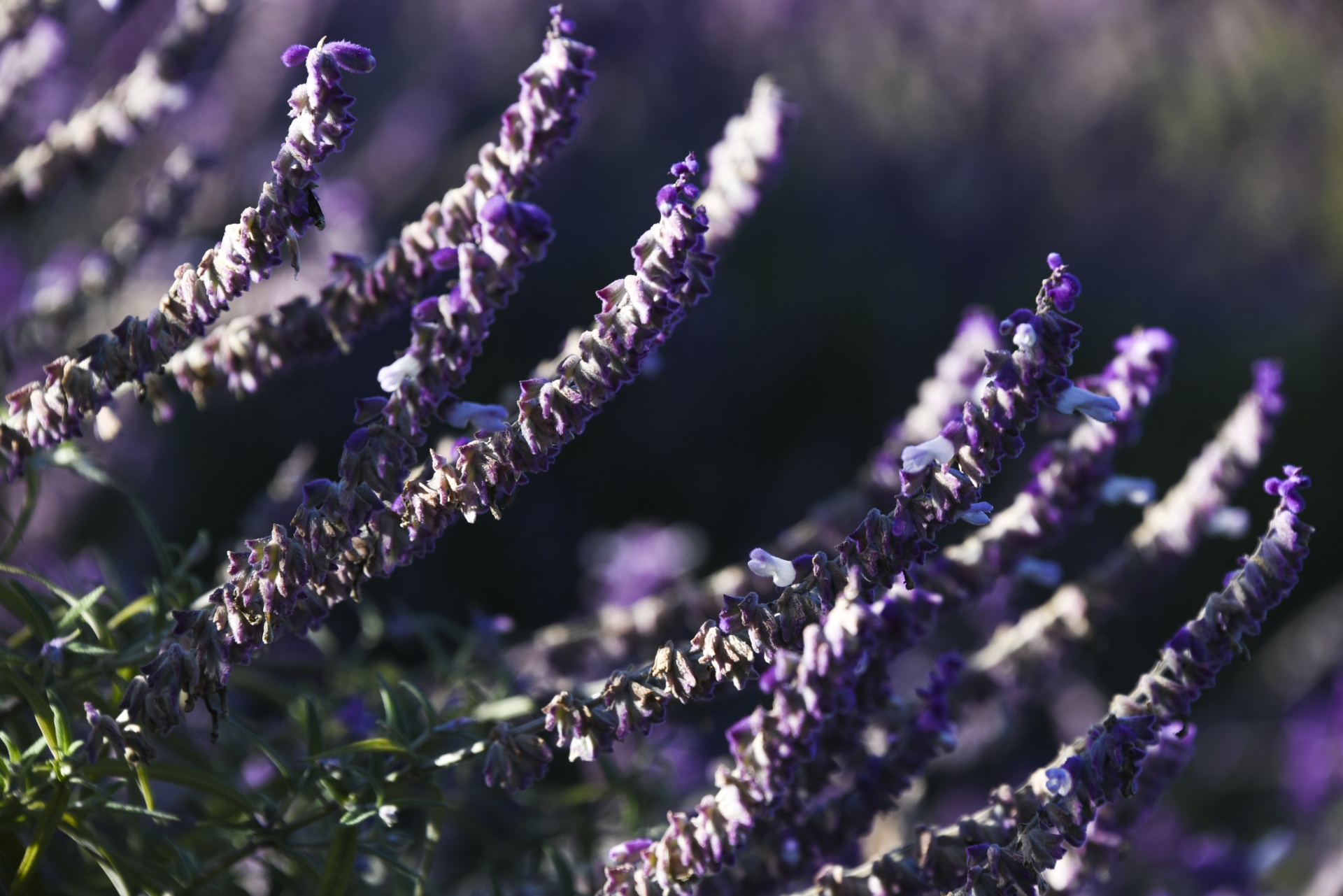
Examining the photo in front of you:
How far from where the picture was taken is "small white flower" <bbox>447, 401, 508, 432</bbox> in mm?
720

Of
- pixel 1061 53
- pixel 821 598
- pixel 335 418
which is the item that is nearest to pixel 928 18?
pixel 1061 53

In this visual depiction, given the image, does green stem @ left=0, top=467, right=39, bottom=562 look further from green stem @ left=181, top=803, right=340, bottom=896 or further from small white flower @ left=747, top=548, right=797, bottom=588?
small white flower @ left=747, top=548, right=797, bottom=588

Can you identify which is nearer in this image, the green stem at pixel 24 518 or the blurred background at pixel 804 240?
the green stem at pixel 24 518

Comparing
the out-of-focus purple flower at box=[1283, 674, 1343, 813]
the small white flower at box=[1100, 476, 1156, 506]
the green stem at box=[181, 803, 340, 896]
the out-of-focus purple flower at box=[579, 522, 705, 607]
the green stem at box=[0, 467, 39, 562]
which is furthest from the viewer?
the out-of-focus purple flower at box=[1283, 674, 1343, 813]

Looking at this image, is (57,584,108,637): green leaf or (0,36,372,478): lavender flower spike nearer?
(0,36,372,478): lavender flower spike

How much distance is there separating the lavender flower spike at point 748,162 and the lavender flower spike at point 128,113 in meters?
0.56

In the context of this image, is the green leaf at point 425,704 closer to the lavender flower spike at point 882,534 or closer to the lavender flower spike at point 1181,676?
the lavender flower spike at point 882,534

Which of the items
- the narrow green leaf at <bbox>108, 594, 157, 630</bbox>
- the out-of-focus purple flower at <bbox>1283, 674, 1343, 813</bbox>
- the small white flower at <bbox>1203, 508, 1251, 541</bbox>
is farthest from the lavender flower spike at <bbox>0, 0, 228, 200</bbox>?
the out-of-focus purple flower at <bbox>1283, 674, 1343, 813</bbox>

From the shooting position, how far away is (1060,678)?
2625mm

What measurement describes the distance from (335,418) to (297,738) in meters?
2.36

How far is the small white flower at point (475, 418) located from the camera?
28.4 inches

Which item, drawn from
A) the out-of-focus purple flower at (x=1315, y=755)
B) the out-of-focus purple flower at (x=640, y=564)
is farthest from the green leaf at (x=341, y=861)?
the out-of-focus purple flower at (x=1315, y=755)

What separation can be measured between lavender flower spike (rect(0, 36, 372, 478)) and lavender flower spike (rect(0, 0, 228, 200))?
509 millimetres

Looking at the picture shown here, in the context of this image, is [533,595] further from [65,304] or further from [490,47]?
[490,47]
